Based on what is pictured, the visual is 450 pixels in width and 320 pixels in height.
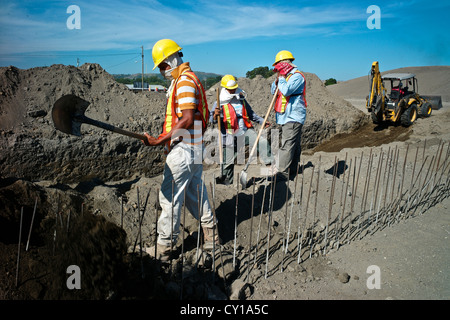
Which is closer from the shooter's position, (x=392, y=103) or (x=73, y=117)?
(x=73, y=117)

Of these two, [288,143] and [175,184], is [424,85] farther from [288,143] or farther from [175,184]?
[175,184]

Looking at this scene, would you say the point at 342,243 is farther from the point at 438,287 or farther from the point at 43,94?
the point at 43,94

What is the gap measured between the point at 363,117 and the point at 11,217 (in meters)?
11.2

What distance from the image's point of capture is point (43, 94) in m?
6.57

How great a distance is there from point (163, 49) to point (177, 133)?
2.40ft

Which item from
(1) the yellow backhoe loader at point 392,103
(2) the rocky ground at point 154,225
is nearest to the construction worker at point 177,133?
(2) the rocky ground at point 154,225

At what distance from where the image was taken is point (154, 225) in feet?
12.7

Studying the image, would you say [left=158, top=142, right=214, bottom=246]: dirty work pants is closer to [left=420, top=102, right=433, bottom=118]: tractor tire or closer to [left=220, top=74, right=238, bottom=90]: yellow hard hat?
[left=220, top=74, right=238, bottom=90]: yellow hard hat

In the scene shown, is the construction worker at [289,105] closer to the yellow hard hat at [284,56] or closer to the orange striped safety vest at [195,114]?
the yellow hard hat at [284,56]

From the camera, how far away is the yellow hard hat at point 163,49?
2953 millimetres

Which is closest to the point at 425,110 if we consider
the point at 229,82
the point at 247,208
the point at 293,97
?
the point at 293,97

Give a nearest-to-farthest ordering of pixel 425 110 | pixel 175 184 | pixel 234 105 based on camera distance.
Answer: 1. pixel 175 184
2. pixel 234 105
3. pixel 425 110

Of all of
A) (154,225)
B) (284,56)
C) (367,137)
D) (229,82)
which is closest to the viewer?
(154,225)

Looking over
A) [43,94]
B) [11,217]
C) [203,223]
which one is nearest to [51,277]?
[11,217]
